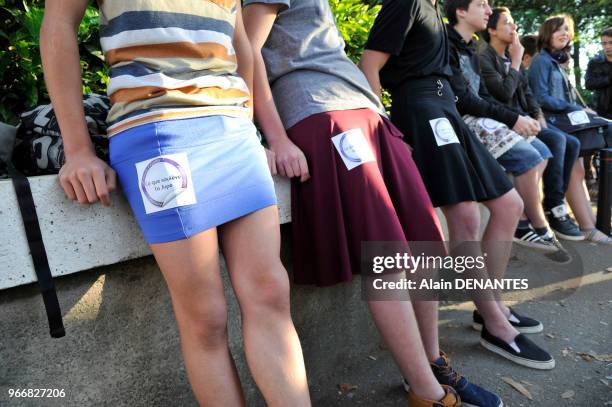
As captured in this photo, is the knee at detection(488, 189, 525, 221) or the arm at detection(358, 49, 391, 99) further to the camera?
the knee at detection(488, 189, 525, 221)

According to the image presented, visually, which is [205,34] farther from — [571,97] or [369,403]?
[571,97]

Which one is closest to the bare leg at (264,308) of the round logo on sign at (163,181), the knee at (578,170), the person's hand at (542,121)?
the round logo on sign at (163,181)

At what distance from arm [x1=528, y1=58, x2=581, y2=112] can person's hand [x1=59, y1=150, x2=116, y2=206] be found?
4564mm

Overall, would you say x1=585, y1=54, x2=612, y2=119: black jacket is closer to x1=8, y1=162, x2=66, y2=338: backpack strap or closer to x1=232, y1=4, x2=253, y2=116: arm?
x1=232, y1=4, x2=253, y2=116: arm

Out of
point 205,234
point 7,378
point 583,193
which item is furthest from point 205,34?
point 583,193

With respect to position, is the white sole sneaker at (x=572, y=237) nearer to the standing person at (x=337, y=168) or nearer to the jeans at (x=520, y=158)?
the jeans at (x=520, y=158)

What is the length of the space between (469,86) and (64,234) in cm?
275

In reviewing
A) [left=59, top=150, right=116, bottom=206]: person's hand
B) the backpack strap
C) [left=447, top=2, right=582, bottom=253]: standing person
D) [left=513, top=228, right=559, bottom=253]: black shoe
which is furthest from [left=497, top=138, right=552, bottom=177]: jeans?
the backpack strap

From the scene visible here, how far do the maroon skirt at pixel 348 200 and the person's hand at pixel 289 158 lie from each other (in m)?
0.05

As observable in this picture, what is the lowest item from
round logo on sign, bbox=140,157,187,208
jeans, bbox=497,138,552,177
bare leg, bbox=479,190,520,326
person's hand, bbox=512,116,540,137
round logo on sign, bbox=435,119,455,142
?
bare leg, bbox=479,190,520,326

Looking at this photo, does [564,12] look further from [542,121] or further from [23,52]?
[23,52]

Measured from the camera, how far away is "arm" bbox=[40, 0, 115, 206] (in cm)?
152

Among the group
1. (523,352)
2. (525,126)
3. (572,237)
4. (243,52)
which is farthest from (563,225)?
(243,52)

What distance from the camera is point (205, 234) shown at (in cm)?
154
